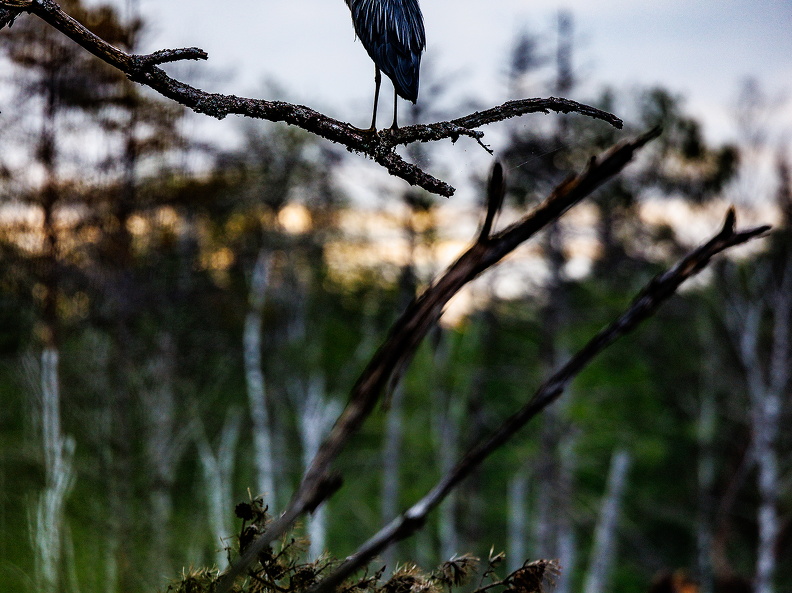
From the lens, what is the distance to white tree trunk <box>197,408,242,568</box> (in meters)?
19.2

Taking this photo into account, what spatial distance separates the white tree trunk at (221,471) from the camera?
1919cm

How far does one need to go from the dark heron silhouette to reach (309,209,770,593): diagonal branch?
3.28 ft

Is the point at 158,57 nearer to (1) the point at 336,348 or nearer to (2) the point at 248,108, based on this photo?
(2) the point at 248,108

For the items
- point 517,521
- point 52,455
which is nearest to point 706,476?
point 517,521

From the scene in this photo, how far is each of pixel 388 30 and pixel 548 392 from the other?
1.18 metres

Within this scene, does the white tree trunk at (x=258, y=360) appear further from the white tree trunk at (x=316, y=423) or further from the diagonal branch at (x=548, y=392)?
the diagonal branch at (x=548, y=392)

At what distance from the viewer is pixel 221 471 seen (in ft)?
70.2

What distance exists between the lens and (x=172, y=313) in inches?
574

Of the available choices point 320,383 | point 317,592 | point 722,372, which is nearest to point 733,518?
point 722,372

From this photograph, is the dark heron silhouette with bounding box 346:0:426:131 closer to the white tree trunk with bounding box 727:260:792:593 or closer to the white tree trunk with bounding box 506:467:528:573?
the white tree trunk with bounding box 727:260:792:593

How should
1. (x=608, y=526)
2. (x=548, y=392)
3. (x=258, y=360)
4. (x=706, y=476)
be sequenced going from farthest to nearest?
1. (x=706, y=476)
2. (x=608, y=526)
3. (x=258, y=360)
4. (x=548, y=392)

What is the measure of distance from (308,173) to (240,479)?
1014cm

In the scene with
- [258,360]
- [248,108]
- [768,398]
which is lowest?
[248,108]

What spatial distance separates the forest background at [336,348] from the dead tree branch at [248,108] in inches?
187
